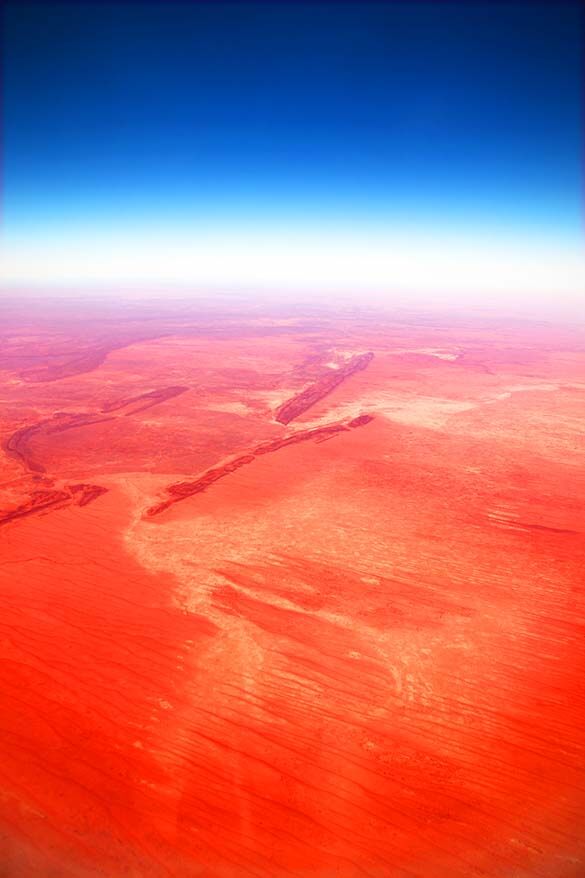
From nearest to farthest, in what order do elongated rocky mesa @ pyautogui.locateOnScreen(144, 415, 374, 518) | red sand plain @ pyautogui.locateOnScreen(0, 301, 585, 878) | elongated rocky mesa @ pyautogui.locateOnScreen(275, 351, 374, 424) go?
red sand plain @ pyautogui.locateOnScreen(0, 301, 585, 878) < elongated rocky mesa @ pyautogui.locateOnScreen(144, 415, 374, 518) < elongated rocky mesa @ pyautogui.locateOnScreen(275, 351, 374, 424)

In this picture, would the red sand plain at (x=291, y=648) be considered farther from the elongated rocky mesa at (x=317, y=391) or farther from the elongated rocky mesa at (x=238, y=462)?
the elongated rocky mesa at (x=317, y=391)

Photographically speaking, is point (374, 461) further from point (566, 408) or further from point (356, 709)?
point (566, 408)

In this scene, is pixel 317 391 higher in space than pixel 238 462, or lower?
higher

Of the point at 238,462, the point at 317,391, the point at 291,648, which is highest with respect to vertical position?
the point at 317,391

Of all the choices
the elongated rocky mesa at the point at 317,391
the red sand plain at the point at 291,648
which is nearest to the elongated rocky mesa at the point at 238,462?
the red sand plain at the point at 291,648

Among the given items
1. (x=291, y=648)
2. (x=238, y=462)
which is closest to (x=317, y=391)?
(x=238, y=462)

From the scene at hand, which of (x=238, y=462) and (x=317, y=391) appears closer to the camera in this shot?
(x=238, y=462)

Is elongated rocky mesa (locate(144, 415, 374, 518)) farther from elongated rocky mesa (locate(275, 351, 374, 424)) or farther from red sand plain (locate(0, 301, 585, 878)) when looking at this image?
elongated rocky mesa (locate(275, 351, 374, 424))

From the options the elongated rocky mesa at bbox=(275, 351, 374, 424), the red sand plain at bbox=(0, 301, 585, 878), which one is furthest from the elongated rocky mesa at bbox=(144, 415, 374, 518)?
the elongated rocky mesa at bbox=(275, 351, 374, 424)

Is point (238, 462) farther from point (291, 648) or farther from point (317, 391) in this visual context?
point (317, 391)
